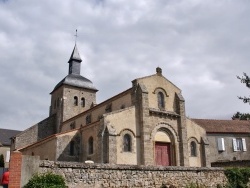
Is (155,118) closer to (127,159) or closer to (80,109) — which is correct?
(127,159)

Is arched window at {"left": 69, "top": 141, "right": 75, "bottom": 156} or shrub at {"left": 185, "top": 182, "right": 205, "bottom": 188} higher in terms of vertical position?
arched window at {"left": 69, "top": 141, "right": 75, "bottom": 156}

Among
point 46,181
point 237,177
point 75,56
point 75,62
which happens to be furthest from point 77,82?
point 46,181

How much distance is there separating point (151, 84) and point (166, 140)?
18.1 ft

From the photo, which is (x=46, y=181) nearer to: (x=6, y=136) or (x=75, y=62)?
(x=75, y=62)

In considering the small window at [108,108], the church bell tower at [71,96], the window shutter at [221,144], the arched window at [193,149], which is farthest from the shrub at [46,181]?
the church bell tower at [71,96]

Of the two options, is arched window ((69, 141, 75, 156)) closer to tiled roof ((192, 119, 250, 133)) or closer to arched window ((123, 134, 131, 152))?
arched window ((123, 134, 131, 152))

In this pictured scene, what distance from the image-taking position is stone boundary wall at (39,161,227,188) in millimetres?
11531

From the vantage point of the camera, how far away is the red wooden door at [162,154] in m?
26.7

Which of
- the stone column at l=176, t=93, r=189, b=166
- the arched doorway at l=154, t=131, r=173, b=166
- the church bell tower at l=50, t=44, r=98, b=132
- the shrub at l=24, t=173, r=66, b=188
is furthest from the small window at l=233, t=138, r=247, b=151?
the shrub at l=24, t=173, r=66, b=188

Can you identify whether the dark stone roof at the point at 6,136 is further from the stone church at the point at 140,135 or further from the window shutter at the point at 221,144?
the window shutter at the point at 221,144

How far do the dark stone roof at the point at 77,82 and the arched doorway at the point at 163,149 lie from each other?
20103mm

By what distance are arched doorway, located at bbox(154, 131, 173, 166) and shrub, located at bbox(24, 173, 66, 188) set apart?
54.5ft

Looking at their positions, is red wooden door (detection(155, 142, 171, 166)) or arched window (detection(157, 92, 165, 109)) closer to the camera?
red wooden door (detection(155, 142, 171, 166))

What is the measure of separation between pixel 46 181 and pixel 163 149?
714 inches
